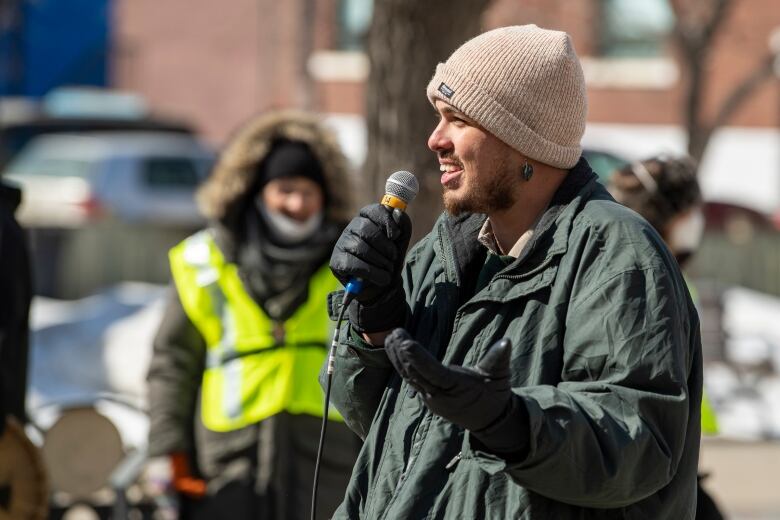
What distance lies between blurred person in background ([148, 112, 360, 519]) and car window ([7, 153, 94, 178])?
494 inches

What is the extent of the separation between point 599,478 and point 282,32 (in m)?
25.0

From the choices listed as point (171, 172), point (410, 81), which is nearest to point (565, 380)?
point (410, 81)

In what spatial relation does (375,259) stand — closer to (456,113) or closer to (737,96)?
(456,113)

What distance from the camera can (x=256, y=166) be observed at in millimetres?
5371

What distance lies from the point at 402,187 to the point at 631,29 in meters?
22.5

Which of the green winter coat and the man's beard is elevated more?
the man's beard

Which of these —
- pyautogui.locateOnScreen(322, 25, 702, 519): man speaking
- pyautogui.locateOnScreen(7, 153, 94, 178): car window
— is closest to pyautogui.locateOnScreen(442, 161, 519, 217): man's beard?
pyautogui.locateOnScreen(322, 25, 702, 519): man speaking

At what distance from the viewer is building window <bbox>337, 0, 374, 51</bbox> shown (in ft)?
82.7

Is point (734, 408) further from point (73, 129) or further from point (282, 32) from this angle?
point (282, 32)

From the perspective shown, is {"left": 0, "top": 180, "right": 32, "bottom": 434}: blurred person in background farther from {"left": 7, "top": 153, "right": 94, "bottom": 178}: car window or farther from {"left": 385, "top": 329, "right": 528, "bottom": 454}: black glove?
{"left": 7, "top": 153, "right": 94, "bottom": 178}: car window

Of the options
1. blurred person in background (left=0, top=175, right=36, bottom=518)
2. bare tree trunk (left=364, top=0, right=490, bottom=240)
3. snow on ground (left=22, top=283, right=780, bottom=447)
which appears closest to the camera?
blurred person in background (left=0, top=175, right=36, bottom=518)

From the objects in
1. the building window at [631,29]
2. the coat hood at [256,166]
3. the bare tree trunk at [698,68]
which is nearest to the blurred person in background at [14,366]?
the coat hood at [256,166]

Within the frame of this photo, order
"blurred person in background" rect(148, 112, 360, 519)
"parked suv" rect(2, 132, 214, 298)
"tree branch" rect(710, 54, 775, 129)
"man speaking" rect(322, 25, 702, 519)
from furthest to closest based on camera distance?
"parked suv" rect(2, 132, 214, 298), "tree branch" rect(710, 54, 775, 129), "blurred person in background" rect(148, 112, 360, 519), "man speaking" rect(322, 25, 702, 519)

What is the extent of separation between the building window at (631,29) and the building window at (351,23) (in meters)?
4.02
